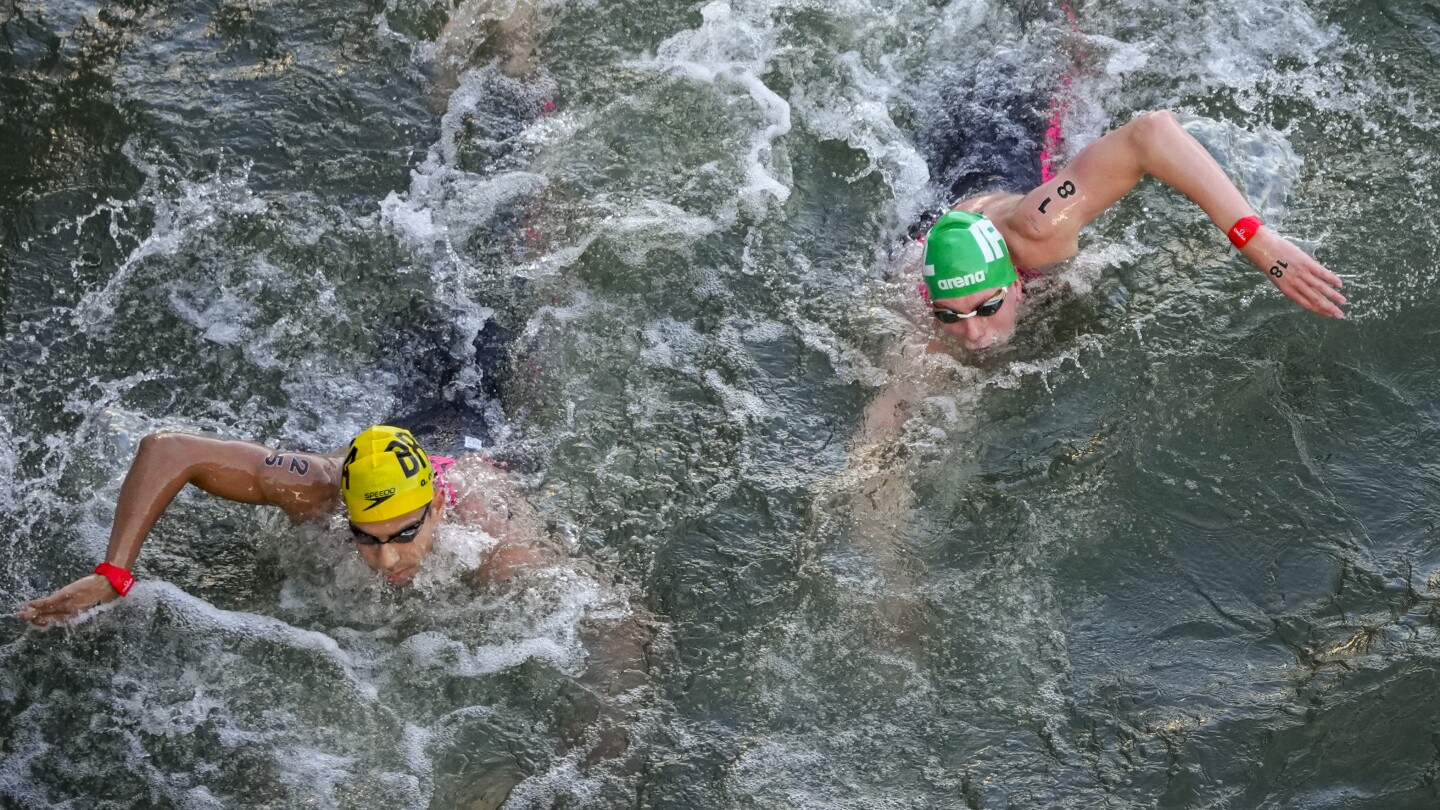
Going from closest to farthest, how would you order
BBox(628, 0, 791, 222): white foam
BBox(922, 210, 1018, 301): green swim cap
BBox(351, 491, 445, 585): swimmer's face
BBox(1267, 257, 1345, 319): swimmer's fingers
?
BBox(1267, 257, 1345, 319): swimmer's fingers → BBox(351, 491, 445, 585): swimmer's face → BBox(922, 210, 1018, 301): green swim cap → BBox(628, 0, 791, 222): white foam

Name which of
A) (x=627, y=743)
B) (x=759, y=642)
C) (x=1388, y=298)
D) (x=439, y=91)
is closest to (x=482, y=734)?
(x=627, y=743)

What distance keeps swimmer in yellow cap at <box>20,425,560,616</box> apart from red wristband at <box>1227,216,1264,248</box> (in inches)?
123

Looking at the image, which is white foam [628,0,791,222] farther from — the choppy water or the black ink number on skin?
the black ink number on skin

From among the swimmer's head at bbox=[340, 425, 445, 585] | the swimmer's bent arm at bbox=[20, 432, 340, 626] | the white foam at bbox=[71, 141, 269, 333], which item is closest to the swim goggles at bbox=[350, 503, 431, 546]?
the swimmer's head at bbox=[340, 425, 445, 585]

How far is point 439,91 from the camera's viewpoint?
7949 millimetres

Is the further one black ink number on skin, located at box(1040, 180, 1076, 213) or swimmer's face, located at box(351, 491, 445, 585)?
black ink number on skin, located at box(1040, 180, 1076, 213)

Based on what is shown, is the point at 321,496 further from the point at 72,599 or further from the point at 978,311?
the point at 978,311

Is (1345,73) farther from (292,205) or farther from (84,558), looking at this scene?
(84,558)

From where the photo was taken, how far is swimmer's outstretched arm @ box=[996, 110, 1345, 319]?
17.7 ft

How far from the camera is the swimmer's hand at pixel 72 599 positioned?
5477mm

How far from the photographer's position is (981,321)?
250 inches

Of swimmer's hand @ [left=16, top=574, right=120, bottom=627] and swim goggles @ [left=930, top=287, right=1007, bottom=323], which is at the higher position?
swim goggles @ [left=930, top=287, right=1007, bottom=323]

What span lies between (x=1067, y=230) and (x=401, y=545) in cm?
324

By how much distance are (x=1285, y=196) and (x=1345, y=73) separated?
1.09m
